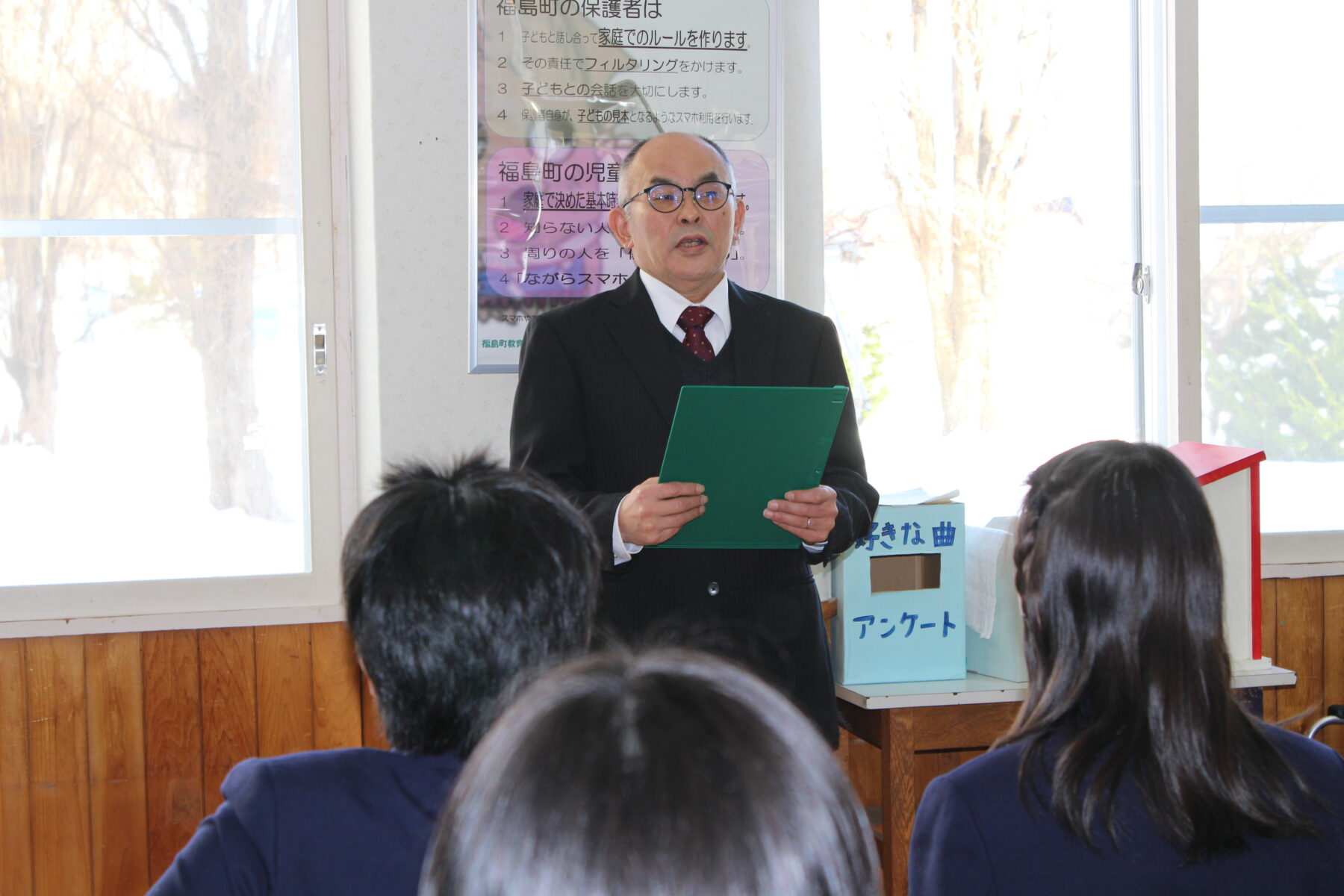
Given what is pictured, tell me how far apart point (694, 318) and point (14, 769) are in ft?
5.84

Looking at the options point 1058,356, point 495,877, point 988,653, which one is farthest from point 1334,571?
point 495,877

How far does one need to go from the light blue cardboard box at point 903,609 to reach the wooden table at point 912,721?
1.6 inches

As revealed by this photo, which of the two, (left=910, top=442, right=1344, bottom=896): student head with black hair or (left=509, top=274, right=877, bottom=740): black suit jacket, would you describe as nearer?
(left=910, top=442, right=1344, bottom=896): student head with black hair

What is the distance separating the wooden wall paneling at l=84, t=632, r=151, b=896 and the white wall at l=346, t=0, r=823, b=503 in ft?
2.11

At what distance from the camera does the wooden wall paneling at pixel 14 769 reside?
2387mm

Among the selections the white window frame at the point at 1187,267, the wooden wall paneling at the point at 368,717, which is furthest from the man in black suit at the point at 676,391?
the white window frame at the point at 1187,267

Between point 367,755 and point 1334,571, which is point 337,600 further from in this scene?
point 1334,571

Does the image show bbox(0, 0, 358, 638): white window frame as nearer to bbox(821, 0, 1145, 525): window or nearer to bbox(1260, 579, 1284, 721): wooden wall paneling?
bbox(821, 0, 1145, 525): window

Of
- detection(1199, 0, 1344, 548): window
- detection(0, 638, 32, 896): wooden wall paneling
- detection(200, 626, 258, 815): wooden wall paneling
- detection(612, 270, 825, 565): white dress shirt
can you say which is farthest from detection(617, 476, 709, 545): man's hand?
detection(1199, 0, 1344, 548): window

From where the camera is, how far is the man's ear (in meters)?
1.95

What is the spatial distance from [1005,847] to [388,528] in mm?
601

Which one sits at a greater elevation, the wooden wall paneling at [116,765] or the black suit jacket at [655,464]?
the black suit jacket at [655,464]

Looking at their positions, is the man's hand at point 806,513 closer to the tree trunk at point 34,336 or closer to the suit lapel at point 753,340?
the suit lapel at point 753,340

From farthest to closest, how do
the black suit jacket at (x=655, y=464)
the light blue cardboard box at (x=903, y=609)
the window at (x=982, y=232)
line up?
the window at (x=982, y=232)
the light blue cardboard box at (x=903, y=609)
the black suit jacket at (x=655, y=464)
